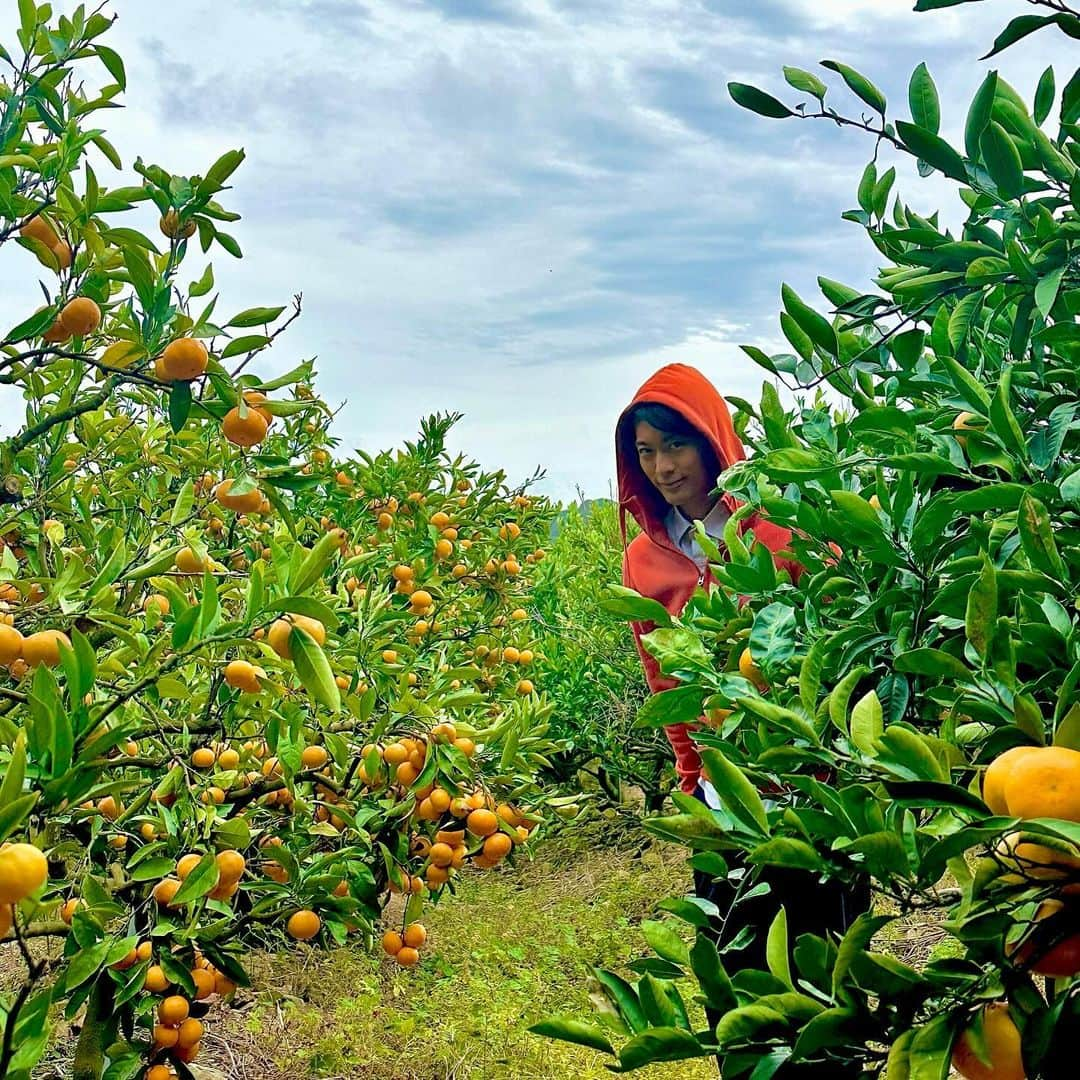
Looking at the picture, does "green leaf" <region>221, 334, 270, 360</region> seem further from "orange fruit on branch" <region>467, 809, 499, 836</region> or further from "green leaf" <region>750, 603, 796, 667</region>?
"orange fruit on branch" <region>467, 809, 499, 836</region>

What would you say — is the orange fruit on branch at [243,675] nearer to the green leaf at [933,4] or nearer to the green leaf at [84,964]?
the green leaf at [84,964]

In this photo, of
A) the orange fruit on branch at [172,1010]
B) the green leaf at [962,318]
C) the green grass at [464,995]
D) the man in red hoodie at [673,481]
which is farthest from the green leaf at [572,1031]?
the man in red hoodie at [673,481]

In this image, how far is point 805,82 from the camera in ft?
3.33

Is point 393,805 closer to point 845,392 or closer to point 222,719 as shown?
point 222,719

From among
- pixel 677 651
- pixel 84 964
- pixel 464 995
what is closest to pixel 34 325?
pixel 84 964

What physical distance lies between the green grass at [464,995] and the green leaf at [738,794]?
1.58m

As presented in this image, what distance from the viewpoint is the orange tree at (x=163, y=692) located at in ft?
3.79

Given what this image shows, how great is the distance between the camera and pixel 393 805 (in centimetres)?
222

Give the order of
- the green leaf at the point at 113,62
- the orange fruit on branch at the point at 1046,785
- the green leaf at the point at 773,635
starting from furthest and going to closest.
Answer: the green leaf at the point at 113,62 < the green leaf at the point at 773,635 < the orange fruit on branch at the point at 1046,785

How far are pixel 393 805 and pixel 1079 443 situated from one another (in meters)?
1.65

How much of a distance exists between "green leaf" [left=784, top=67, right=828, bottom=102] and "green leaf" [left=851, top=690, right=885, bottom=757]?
24.6 inches

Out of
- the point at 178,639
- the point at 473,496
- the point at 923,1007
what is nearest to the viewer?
the point at 923,1007

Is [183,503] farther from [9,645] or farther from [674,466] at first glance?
[674,466]

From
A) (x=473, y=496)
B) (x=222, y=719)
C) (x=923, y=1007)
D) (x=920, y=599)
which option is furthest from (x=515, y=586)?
(x=923, y=1007)
